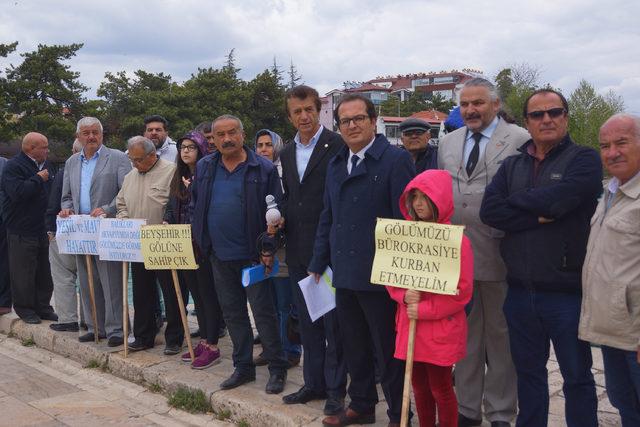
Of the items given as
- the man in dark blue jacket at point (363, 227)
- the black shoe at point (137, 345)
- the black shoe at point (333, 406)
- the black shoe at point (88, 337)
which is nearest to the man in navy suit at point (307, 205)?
the black shoe at point (333, 406)

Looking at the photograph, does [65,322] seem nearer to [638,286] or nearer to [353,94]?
[353,94]

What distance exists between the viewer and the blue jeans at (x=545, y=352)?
305 cm

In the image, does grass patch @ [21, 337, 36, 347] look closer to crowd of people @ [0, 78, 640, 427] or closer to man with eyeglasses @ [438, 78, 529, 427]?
crowd of people @ [0, 78, 640, 427]

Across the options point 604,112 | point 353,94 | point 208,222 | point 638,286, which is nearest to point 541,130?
point 638,286

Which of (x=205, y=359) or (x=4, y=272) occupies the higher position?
(x=4, y=272)

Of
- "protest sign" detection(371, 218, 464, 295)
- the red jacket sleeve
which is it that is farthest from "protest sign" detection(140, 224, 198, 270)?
the red jacket sleeve

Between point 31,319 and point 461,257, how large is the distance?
592cm

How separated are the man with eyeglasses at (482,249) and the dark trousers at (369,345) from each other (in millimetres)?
553

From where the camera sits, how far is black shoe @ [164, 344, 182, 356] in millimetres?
5656

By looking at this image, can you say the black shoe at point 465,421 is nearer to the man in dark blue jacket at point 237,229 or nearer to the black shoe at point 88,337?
the man in dark blue jacket at point 237,229

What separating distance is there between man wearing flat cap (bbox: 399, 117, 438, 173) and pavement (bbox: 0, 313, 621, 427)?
1962mm

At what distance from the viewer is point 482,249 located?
3566mm

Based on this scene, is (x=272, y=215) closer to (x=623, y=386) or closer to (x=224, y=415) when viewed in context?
(x=224, y=415)

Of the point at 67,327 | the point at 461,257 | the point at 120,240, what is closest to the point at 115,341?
the point at 67,327
